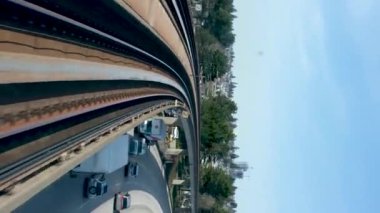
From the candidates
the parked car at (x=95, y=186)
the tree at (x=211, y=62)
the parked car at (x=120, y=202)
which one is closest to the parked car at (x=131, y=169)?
the parked car at (x=120, y=202)

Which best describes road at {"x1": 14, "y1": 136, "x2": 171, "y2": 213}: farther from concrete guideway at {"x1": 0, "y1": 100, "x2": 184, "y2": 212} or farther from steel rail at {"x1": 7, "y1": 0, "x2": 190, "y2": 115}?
steel rail at {"x1": 7, "y1": 0, "x2": 190, "y2": 115}

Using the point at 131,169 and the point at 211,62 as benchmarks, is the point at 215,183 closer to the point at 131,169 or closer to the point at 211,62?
the point at 211,62

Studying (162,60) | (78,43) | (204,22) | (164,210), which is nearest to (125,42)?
(78,43)

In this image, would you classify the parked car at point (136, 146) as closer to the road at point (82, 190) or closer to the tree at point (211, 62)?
the road at point (82, 190)

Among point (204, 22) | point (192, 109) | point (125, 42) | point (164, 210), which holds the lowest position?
point (164, 210)

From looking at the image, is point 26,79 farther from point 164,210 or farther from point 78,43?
point 164,210

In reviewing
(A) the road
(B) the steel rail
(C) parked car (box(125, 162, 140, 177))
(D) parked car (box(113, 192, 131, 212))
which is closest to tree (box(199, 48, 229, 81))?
(A) the road
